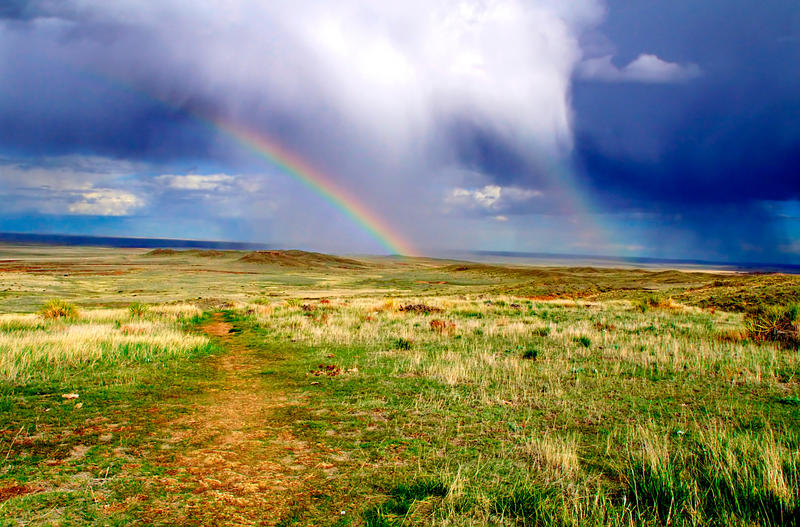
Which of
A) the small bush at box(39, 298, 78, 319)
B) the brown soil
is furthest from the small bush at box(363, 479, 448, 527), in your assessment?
the small bush at box(39, 298, 78, 319)

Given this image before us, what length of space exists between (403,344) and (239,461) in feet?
28.9

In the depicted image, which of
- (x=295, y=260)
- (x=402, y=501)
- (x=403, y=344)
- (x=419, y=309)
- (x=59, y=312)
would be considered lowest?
(x=59, y=312)

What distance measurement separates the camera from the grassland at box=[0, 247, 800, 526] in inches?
179

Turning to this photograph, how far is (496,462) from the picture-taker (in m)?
5.66

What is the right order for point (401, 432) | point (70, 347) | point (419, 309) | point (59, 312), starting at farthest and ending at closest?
point (419, 309)
point (59, 312)
point (70, 347)
point (401, 432)

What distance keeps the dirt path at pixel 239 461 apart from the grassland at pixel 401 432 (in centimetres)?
3

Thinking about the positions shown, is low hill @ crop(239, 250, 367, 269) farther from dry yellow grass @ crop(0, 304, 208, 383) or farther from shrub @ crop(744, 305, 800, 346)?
shrub @ crop(744, 305, 800, 346)

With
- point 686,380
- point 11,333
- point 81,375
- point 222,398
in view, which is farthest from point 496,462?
point 11,333

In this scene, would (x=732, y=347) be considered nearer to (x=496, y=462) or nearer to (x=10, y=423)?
(x=496, y=462)

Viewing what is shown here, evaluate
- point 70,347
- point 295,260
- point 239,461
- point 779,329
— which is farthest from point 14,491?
point 295,260

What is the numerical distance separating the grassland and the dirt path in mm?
32

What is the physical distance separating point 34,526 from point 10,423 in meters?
3.72

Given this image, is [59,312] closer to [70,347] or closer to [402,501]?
[70,347]

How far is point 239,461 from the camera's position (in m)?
5.73
